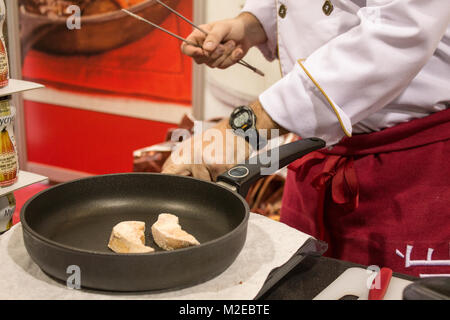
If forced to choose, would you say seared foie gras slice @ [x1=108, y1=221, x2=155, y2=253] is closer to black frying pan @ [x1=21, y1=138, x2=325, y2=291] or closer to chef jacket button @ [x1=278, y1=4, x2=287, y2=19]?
black frying pan @ [x1=21, y1=138, x2=325, y2=291]

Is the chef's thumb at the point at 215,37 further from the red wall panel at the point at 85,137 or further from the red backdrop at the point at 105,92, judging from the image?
the red wall panel at the point at 85,137

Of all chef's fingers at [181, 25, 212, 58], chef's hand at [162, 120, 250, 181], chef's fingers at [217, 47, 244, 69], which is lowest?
chef's hand at [162, 120, 250, 181]

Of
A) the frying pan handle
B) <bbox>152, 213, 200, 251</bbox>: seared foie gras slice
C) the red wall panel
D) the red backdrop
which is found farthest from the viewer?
the red wall panel

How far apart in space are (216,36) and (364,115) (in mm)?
484

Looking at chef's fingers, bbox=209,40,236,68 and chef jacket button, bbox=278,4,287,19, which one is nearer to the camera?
chef jacket button, bbox=278,4,287,19

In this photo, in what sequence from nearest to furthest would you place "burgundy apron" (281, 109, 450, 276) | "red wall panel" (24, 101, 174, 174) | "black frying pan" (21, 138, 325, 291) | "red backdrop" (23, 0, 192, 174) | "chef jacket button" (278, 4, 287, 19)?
"black frying pan" (21, 138, 325, 291) → "burgundy apron" (281, 109, 450, 276) → "chef jacket button" (278, 4, 287, 19) → "red backdrop" (23, 0, 192, 174) → "red wall panel" (24, 101, 174, 174)

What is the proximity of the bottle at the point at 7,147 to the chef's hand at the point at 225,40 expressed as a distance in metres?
0.50

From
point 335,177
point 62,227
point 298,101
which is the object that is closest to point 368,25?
point 298,101

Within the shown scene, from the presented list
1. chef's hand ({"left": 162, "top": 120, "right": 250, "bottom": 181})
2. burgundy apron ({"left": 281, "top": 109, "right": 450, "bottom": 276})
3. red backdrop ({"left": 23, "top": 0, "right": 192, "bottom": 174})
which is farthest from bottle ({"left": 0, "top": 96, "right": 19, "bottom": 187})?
red backdrop ({"left": 23, "top": 0, "right": 192, "bottom": 174})

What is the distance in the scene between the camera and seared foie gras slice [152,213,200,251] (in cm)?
81

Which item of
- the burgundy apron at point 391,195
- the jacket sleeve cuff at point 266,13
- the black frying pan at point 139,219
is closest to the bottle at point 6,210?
the black frying pan at point 139,219

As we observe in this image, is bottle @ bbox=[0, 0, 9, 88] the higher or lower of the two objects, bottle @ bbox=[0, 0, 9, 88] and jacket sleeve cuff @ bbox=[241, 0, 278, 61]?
the lower

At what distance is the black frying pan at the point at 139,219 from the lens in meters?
0.70

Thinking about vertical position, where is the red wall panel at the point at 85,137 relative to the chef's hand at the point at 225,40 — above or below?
below
